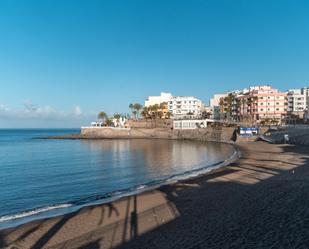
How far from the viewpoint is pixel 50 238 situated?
1014 cm

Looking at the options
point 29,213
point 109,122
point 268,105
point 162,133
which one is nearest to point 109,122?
point 109,122

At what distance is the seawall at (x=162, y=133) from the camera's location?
8675 cm

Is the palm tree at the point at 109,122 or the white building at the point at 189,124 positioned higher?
the palm tree at the point at 109,122

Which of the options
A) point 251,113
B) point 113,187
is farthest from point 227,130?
point 113,187

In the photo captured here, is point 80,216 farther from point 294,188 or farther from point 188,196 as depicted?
point 294,188

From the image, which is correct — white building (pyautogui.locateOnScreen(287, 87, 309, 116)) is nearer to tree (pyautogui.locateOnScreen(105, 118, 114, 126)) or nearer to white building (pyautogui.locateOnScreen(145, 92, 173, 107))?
white building (pyautogui.locateOnScreen(145, 92, 173, 107))

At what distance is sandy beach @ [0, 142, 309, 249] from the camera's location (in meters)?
9.12

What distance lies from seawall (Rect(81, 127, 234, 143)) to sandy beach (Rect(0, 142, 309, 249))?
67661mm

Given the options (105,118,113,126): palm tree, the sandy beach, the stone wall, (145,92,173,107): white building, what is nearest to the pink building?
the stone wall

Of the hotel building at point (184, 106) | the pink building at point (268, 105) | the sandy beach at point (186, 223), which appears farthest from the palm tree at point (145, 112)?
the sandy beach at point (186, 223)

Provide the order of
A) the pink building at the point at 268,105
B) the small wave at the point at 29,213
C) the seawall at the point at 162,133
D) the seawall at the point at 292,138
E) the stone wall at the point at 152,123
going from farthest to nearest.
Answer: the stone wall at the point at 152,123 → the pink building at the point at 268,105 → the seawall at the point at 162,133 → the seawall at the point at 292,138 → the small wave at the point at 29,213

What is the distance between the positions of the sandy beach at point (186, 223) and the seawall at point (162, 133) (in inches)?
2664

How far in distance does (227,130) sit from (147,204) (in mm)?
74857

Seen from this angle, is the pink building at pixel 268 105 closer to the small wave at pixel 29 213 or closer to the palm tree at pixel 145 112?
the palm tree at pixel 145 112
